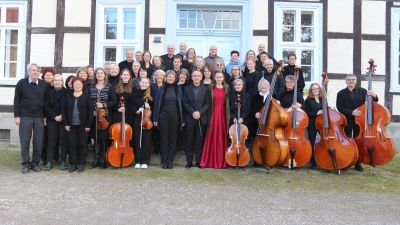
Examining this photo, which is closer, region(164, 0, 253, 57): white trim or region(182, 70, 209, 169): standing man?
region(182, 70, 209, 169): standing man

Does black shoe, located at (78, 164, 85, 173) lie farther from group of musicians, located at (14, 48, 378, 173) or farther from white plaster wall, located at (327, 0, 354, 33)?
white plaster wall, located at (327, 0, 354, 33)

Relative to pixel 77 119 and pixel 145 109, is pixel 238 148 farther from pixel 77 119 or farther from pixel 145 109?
pixel 77 119

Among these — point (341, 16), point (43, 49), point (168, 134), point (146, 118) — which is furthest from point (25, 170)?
point (341, 16)

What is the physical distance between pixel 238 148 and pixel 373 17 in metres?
4.89

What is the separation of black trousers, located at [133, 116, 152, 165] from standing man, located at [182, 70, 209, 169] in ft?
1.86

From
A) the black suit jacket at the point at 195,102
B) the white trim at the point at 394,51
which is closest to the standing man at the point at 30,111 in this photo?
the black suit jacket at the point at 195,102

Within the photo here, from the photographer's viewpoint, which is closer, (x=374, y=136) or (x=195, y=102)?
(x=374, y=136)

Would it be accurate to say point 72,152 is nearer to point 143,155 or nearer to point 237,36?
point 143,155

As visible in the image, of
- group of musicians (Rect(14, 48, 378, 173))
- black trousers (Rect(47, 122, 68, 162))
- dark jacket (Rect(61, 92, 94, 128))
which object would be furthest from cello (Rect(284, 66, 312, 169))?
black trousers (Rect(47, 122, 68, 162))

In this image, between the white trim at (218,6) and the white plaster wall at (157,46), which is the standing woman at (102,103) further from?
the white trim at (218,6)

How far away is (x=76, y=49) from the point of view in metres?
7.81

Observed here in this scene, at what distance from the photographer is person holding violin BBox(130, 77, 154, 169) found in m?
5.25

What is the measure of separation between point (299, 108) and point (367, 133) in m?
0.93

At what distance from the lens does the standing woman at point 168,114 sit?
17.4 ft
